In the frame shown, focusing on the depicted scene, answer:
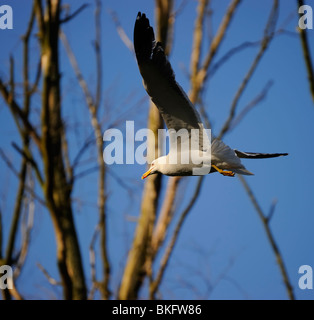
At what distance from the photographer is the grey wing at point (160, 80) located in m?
4.46

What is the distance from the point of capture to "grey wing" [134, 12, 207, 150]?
14.6ft

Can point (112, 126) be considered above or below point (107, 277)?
above

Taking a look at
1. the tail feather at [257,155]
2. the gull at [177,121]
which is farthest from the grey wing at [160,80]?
the tail feather at [257,155]

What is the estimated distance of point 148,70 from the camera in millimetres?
4520

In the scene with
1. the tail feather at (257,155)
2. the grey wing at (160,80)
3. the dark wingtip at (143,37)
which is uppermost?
the dark wingtip at (143,37)

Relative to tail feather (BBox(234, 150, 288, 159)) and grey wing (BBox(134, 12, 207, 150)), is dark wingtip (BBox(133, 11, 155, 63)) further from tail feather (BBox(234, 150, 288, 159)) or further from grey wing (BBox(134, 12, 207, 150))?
tail feather (BBox(234, 150, 288, 159))

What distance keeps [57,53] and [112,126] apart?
1.36m

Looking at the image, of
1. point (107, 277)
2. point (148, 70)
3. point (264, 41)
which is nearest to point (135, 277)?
point (107, 277)

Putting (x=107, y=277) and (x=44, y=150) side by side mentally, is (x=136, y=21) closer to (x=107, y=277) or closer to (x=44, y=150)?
(x=44, y=150)

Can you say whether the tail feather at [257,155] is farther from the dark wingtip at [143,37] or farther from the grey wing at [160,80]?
the dark wingtip at [143,37]

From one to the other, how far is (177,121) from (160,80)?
393mm

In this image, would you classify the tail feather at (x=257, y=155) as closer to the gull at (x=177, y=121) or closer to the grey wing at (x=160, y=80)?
the gull at (x=177, y=121)

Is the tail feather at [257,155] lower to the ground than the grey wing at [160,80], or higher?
lower

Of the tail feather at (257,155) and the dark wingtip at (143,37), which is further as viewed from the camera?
the tail feather at (257,155)
